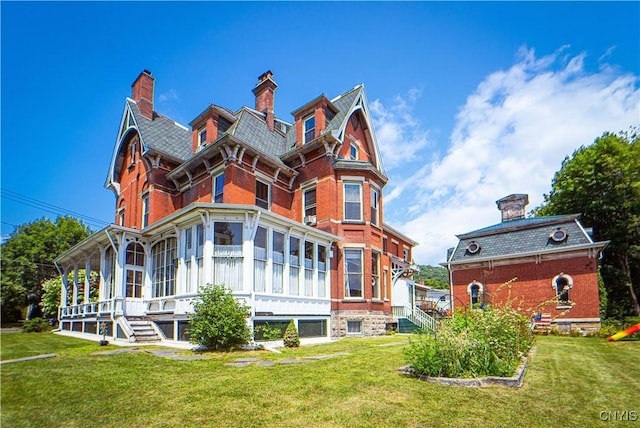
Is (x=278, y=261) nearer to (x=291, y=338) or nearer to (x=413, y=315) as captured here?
(x=291, y=338)

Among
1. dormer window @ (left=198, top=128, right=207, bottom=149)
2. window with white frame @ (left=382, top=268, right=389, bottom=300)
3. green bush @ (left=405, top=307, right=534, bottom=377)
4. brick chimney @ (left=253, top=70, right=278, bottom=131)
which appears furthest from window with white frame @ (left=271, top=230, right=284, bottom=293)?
brick chimney @ (left=253, top=70, right=278, bottom=131)

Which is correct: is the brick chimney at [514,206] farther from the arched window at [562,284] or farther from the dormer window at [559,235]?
the arched window at [562,284]

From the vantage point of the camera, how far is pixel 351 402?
5277mm

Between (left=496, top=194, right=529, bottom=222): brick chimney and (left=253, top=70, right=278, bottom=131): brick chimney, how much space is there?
18.6m

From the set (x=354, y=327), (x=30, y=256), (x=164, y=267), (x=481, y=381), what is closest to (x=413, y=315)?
(x=354, y=327)

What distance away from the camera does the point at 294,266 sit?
1558cm


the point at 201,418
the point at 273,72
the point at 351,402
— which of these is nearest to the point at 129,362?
the point at 201,418

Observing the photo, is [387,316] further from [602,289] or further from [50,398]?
[50,398]

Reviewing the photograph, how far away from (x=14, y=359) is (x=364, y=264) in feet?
42.2

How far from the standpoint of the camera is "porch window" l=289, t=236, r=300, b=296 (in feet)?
50.4

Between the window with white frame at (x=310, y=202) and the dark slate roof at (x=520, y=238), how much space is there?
1237 centimetres

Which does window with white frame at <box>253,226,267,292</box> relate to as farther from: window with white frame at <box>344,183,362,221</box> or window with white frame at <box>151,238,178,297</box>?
window with white frame at <box>344,183,362,221</box>

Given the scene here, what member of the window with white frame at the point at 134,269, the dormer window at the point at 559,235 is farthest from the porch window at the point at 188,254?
the dormer window at the point at 559,235

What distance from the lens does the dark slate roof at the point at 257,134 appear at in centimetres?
1876
